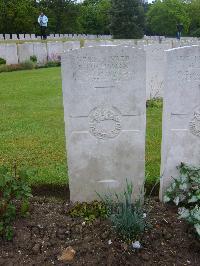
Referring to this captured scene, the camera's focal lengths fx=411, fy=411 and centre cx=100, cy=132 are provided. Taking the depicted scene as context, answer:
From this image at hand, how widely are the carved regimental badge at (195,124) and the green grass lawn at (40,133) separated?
82 centimetres

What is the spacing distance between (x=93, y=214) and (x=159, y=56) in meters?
5.76

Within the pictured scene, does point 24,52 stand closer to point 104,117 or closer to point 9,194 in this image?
point 104,117

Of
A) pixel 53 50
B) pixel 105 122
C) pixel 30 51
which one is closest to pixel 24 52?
pixel 30 51

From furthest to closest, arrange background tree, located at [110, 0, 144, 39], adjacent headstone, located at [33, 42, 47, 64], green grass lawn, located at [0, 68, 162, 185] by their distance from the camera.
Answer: background tree, located at [110, 0, 144, 39]
adjacent headstone, located at [33, 42, 47, 64]
green grass lawn, located at [0, 68, 162, 185]

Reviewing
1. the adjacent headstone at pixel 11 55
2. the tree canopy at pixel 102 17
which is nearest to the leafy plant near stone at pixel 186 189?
the adjacent headstone at pixel 11 55

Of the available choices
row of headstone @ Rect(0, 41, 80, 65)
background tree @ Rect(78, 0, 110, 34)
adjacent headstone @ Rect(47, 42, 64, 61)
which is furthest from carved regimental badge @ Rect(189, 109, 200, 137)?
background tree @ Rect(78, 0, 110, 34)

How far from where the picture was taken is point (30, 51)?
736 inches

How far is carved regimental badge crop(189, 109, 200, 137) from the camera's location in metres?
3.80

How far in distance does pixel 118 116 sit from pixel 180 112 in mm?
574

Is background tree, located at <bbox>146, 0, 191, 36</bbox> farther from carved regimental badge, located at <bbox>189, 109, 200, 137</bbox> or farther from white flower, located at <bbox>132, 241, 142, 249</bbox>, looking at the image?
white flower, located at <bbox>132, 241, 142, 249</bbox>

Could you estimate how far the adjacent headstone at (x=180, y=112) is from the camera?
11.9 ft

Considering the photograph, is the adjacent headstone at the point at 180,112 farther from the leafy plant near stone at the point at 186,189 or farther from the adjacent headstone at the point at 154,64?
the adjacent headstone at the point at 154,64

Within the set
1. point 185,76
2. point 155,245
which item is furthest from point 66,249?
point 185,76

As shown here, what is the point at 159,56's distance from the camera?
28.9 feet
